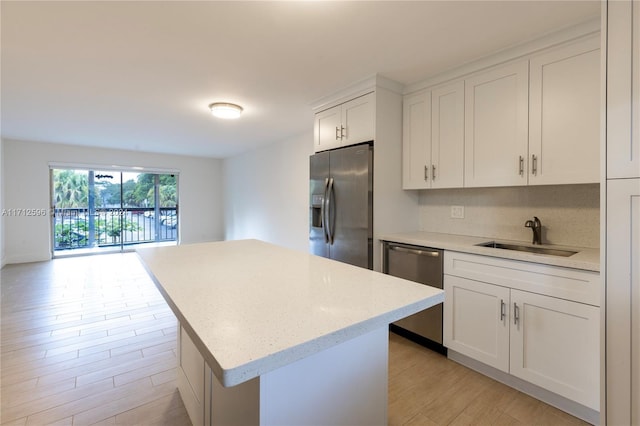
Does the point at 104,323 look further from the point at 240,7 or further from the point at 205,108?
the point at 240,7

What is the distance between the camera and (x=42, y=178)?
5.52 meters

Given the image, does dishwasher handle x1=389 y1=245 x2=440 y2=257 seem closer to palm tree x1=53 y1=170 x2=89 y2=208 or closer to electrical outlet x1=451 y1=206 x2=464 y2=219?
electrical outlet x1=451 y1=206 x2=464 y2=219

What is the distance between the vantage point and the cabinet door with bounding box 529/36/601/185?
1777 mm

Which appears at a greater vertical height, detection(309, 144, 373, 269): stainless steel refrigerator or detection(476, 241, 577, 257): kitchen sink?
detection(309, 144, 373, 269): stainless steel refrigerator

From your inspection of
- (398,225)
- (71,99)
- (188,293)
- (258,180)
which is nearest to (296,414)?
(188,293)

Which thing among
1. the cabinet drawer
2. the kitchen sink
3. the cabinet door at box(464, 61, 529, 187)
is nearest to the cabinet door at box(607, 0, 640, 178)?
the cabinet drawer

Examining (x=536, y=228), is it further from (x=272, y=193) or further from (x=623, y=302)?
(x=272, y=193)

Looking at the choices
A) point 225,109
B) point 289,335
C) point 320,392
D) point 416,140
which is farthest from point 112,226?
point 289,335

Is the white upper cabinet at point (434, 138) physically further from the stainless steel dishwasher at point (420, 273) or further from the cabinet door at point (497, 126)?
the stainless steel dishwasher at point (420, 273)

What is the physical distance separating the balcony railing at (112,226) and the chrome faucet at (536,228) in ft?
23.3

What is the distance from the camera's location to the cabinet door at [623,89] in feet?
3.93

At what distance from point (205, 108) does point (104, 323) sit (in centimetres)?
251

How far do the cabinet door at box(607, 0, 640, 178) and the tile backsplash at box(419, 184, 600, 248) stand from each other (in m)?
0.95

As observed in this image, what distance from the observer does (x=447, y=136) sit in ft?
8.18
